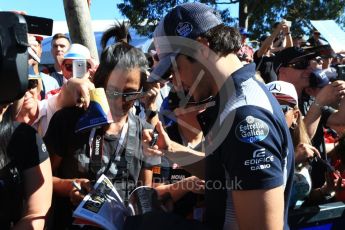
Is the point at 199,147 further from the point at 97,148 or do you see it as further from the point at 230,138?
the point at 230,138

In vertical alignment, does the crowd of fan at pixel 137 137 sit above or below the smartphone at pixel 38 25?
below

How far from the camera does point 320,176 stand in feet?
10.6

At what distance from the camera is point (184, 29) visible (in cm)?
190

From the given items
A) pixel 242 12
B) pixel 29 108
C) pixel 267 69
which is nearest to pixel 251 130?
pixel 29 108

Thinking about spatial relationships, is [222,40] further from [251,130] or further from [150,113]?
[150,113]

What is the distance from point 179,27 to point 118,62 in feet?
2.81

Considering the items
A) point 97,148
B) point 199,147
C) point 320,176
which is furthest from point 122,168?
point 320,176

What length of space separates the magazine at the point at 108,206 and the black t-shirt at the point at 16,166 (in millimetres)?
249

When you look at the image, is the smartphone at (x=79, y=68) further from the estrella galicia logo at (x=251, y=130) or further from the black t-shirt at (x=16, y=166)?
the estrella galicia logo at (x=251, y=130)

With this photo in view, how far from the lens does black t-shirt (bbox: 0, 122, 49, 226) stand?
6.42ft

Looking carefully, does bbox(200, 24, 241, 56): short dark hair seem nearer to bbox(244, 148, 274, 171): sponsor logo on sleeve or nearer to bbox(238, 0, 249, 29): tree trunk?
bbox(244, 148, 274, 171): sponsor logo on sleeve

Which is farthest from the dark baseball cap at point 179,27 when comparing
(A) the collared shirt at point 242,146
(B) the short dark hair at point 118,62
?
(B) the short dark hair at point 118,62

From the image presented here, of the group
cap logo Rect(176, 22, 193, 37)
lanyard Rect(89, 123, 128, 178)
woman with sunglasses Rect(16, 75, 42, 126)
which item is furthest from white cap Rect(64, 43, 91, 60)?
cap logo Rect(176, 22, 193, 37)

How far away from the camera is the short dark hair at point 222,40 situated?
6.07 feet
